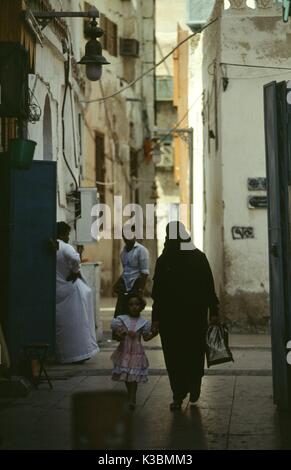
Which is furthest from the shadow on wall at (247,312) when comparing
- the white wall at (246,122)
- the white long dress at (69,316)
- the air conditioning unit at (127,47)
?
the air conditioning unit at (127,47)

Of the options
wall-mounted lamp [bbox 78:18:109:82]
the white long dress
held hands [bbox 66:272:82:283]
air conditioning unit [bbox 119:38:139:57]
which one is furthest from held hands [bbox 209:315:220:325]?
air conditioning unit [bbox 119:38:139:57]

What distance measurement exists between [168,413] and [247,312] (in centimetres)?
874

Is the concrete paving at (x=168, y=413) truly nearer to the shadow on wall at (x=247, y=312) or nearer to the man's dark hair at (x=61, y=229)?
the man's dark hair at (x=61, y=229)

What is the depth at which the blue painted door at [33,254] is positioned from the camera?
34.3 ft

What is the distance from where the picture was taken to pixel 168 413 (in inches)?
342

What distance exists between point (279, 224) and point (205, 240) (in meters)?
13.6

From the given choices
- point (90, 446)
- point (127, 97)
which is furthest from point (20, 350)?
point (127, 97)

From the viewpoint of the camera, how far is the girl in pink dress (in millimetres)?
9000

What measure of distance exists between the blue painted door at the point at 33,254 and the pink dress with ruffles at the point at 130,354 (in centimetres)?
162

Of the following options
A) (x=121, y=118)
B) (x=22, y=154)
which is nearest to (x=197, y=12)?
(x=121, y=118)

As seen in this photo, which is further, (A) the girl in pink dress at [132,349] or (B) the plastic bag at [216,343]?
(B) the plastic bag at [216,343]

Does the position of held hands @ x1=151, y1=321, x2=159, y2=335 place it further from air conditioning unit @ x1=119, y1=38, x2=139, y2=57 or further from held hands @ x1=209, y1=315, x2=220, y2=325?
air conditioning unit @ x1=119, y1=38, x2=139, y2=57

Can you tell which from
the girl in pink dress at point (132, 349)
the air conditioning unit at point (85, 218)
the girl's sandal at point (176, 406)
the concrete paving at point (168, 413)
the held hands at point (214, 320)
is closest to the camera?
the concrete paving at point (168, 413)

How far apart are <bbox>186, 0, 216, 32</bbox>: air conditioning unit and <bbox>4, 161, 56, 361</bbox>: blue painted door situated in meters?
16.3
